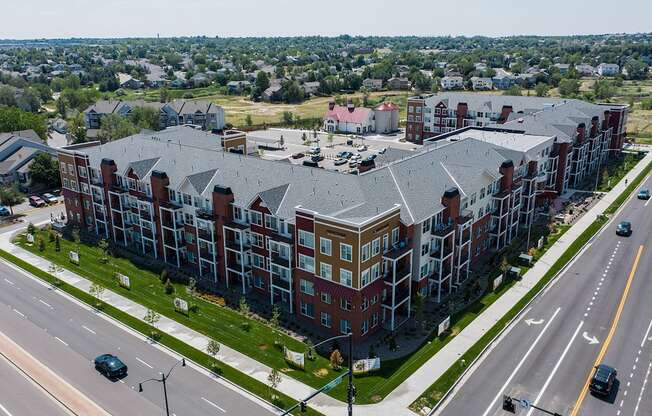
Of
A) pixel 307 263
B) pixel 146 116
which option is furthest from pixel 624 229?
pixel 146 116

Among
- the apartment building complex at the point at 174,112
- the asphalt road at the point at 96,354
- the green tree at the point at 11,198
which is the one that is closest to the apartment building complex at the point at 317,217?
the asphalt road at the point at 96,354

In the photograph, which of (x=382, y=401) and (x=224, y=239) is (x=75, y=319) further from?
(x=382, y=401)

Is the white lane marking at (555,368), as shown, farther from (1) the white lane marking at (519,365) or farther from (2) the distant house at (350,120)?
(2) the distant house at (350,120)

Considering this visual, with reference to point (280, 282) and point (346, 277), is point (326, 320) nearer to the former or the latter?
point (346, 277)

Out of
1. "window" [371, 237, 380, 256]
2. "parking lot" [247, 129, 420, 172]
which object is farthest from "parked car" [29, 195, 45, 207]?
"window" [371, 237, 380, 256]

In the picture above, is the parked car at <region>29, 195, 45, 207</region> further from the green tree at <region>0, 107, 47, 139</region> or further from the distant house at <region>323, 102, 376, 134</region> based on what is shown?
the distant house at <region>323, 102, 376, 134</region>

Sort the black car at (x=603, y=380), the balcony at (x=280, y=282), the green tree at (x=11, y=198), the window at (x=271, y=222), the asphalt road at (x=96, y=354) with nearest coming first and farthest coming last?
the black car at (x=603, y=380), the asphalt road at (x=96, y=354), the balcony at (x=280, y=282), the window at (x=271, y=222), the green tree at (x=11, y=198)

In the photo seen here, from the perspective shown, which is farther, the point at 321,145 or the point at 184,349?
the point at 321,145

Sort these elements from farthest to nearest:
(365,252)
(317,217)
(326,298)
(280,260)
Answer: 1. (280,260)
2. (326,298)
3. (317,217)
4. (365,252)
